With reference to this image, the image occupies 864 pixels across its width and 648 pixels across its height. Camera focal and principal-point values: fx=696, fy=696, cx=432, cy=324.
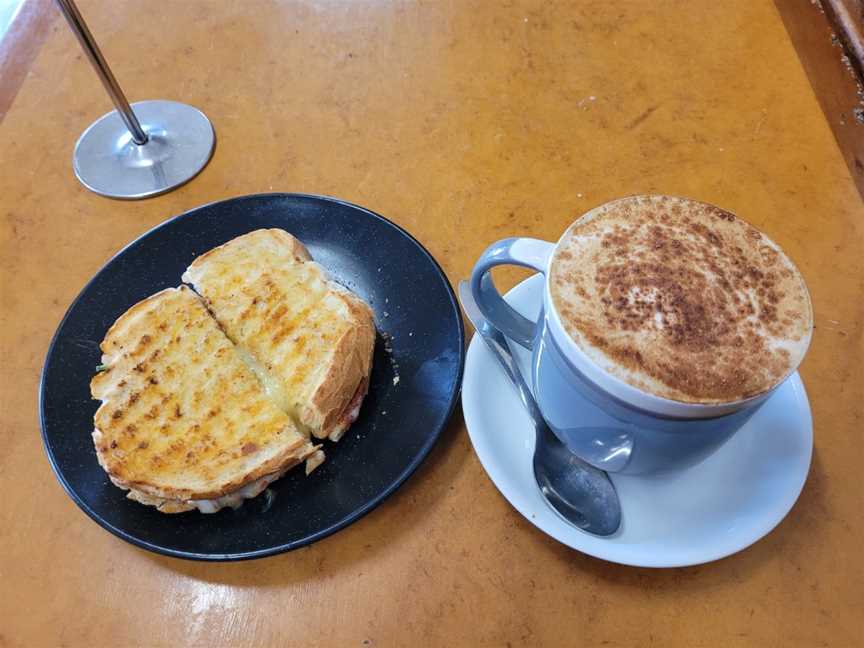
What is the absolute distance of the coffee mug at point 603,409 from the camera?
0.64 m

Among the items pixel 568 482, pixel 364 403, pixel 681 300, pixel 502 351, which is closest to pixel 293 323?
pixel 364 403

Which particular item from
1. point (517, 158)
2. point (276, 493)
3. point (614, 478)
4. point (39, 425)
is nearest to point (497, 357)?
point (614, 478)

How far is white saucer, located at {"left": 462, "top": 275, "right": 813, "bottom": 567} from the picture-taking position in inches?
29.0

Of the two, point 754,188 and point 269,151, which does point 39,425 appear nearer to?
point 269,151

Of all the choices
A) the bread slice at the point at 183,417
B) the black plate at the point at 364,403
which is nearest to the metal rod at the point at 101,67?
the black plate at the point at 364,403

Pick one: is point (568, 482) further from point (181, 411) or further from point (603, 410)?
point (181, 411)

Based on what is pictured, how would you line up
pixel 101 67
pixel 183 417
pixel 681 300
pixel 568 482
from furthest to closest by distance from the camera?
pixel 101 67 < pixel 183 417 < pixel 568 482 < pixel 681 300

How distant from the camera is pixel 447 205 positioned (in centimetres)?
121

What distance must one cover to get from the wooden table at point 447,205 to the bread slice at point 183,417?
10cm

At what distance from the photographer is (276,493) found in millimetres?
874

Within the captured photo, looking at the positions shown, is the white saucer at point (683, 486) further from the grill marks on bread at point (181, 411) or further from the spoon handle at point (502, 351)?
the grill marks on bread at point (181, 411)

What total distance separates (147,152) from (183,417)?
0.62 metres

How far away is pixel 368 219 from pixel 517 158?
341mm

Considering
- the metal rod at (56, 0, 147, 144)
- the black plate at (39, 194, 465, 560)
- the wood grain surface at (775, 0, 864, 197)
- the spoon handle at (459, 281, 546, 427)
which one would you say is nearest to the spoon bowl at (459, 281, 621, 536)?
the spoon handle at (459, 281, 546, 427)
